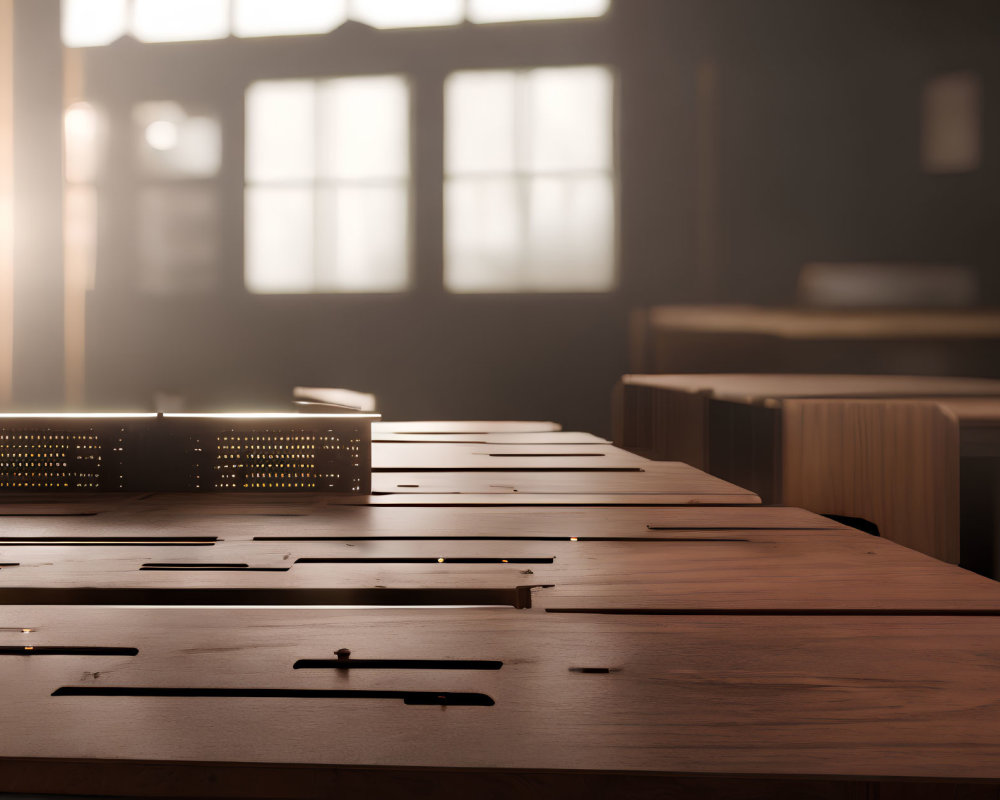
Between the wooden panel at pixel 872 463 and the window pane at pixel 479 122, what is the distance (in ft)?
7.81

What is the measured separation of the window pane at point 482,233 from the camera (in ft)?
13.0

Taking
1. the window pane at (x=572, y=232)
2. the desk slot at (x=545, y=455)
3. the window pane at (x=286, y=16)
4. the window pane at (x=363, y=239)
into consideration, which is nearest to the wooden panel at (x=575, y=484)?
the desk slot at (x=545, y=455)

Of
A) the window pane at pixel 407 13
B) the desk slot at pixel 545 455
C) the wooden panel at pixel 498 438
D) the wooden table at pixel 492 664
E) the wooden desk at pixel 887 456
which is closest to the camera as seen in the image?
the wooden table at pixel 492 664

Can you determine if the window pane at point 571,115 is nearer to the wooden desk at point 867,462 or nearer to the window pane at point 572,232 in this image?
the window pane at point 572,232

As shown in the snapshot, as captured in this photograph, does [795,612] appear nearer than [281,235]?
Yes

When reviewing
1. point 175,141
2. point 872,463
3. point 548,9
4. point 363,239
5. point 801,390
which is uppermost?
point 548,9

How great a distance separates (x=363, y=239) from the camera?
4004 millimetres

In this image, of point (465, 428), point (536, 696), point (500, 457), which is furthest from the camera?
point (465, 428)

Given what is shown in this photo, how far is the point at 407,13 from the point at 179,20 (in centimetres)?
115

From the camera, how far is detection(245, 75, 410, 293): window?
3963 millimetres

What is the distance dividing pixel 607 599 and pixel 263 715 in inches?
11.6

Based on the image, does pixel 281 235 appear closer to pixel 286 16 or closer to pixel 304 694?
pixel 286 16

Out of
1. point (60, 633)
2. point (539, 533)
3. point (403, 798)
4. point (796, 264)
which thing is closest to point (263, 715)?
point (403, 798)

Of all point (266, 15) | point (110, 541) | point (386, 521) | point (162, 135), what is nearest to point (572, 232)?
point (266, 15)
